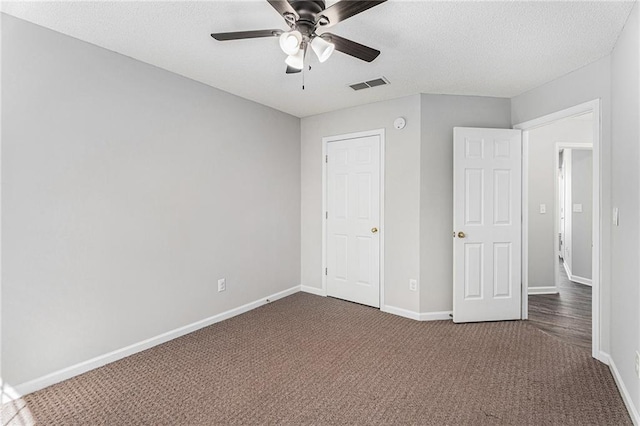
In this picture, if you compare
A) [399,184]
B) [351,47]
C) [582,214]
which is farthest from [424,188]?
[582,214]

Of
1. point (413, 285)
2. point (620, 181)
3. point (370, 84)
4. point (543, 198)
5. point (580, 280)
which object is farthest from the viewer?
point (580, 280)

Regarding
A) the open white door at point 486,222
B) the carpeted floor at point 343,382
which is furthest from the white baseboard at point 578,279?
the carpeted floor at point 343,382

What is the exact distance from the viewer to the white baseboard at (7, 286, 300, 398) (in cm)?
213

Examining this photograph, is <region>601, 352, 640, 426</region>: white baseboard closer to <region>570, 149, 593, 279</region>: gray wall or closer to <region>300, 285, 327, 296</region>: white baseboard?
<region>300, 285, 327, 296</region>: white baseboard

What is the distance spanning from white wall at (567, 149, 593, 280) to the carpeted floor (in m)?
2.68

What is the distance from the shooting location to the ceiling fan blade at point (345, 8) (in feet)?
4.99

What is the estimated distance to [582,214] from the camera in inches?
200

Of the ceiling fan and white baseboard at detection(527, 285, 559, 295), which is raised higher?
the ceiling fan

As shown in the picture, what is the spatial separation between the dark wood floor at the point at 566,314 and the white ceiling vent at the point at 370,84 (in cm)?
294

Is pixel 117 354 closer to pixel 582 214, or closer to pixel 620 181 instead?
pixel 620 181

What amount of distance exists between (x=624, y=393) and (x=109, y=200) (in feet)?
12.6

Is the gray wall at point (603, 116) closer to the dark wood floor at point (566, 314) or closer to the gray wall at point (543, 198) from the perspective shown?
the dark wood floor at point (566, 314)

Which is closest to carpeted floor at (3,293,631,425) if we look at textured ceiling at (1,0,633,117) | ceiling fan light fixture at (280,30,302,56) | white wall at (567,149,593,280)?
ceiling fan light fixture at (280,30,302,56)

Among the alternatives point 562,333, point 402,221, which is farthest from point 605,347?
point 402,221
